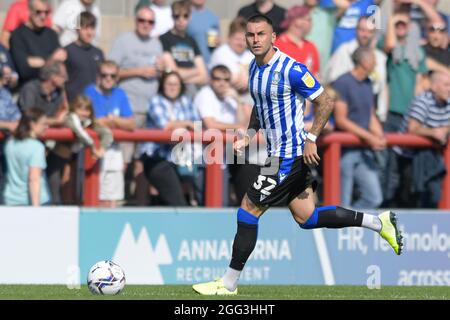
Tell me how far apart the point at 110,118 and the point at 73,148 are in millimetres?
585

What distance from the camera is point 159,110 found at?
15.2 m

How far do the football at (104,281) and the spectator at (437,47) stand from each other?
7.88m

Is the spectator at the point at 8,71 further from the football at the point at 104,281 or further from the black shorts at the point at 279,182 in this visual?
the black shorts at the point at 279,182

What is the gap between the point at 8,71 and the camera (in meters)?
14.5

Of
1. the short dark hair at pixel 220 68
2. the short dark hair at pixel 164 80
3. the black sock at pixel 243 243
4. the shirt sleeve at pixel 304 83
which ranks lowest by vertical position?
the black sock at pixel 243 243

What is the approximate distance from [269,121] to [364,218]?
127cm

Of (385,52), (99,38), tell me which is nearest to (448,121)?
(385,52)

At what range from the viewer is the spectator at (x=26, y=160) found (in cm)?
1426

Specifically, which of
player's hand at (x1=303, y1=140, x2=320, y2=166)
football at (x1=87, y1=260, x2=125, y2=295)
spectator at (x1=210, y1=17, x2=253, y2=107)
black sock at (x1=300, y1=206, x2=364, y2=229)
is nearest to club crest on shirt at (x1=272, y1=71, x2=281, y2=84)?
player's hand at (x1=303, y1=140, x2=320, y2=166)

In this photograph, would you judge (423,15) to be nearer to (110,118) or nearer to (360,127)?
(360,127)

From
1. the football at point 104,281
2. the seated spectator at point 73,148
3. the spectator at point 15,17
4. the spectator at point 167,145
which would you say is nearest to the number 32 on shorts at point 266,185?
the football at point 104,281

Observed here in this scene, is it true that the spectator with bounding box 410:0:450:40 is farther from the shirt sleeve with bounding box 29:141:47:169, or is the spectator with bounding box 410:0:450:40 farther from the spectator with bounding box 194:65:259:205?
the shirt sleeve with bounding box 29:141:47:169

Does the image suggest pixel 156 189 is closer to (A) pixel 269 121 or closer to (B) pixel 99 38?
(B) pixel 99 38

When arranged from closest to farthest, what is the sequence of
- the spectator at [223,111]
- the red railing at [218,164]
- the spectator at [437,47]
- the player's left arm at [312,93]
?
the player's left arm at [312,93]
the red railing at [218,164]
the spectator at [223,111]
the spectator at [437,47]
